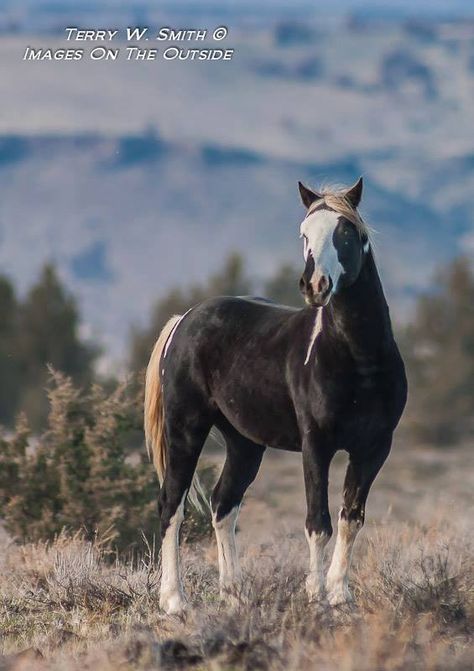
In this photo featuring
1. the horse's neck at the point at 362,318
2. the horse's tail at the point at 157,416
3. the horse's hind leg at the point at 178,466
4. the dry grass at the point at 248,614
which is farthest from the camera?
the horse's tail at the point at 157,416

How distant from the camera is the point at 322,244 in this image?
7.10 metres

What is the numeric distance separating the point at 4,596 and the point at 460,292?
29.8 metres

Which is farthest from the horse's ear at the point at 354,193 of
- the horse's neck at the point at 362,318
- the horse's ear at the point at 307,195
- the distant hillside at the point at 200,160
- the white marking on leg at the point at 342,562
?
the distant hillside at the point at 200,160

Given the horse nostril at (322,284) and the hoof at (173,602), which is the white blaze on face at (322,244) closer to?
the horse nostril at (322,284)

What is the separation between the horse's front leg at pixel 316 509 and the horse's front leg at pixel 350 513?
0.22 m

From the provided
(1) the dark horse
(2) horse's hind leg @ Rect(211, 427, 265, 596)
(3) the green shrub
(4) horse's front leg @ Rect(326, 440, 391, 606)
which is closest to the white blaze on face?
(1) the dark horse

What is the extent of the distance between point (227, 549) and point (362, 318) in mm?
1921

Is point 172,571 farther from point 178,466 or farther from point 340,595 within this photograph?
point 340,595

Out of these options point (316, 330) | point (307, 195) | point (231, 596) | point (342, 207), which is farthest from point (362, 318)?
point (231, 596)

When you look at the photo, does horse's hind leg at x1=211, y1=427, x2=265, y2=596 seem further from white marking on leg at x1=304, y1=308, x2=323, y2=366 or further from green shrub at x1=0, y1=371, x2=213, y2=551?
green shrub at x1=0, y1=371, x2=213, y2=551

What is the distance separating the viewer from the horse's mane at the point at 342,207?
7.30 meters

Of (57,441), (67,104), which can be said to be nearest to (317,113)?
(67,104)

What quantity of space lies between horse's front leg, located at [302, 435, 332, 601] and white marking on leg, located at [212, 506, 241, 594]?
3.31ft

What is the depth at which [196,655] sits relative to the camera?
5.83 m
